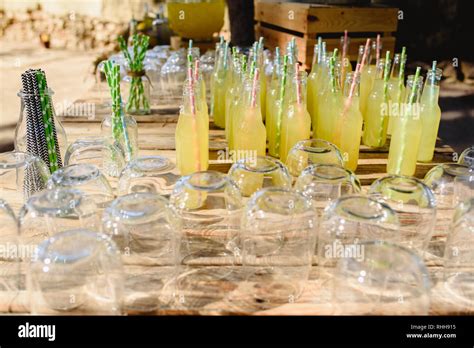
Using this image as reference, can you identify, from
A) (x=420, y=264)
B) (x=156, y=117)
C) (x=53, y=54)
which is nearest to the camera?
(x=420, y=264)

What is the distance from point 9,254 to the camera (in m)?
1.30

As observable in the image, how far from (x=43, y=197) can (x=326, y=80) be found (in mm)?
1243

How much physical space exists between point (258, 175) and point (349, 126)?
580 mm

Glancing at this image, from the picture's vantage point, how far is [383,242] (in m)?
1.06

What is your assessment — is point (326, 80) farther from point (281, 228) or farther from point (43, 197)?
point (43, 197)

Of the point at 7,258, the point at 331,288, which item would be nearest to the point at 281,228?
the point at 331,288

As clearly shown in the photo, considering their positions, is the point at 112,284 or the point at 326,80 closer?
the point at 112,284

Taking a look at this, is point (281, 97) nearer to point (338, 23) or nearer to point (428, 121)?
point (428, 121)

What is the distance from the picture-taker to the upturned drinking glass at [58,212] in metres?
1.20

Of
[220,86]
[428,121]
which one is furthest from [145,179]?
[428,121]

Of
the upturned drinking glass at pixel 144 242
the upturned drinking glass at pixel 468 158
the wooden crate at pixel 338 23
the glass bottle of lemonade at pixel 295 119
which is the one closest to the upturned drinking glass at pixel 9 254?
the upturned drinking glass at pixel 144 242

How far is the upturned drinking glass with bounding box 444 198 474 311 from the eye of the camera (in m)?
1.19

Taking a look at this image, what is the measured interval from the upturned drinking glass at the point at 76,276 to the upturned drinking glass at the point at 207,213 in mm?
224

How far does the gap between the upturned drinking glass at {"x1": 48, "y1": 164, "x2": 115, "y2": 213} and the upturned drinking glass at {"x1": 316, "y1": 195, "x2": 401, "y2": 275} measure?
61 centimetres
